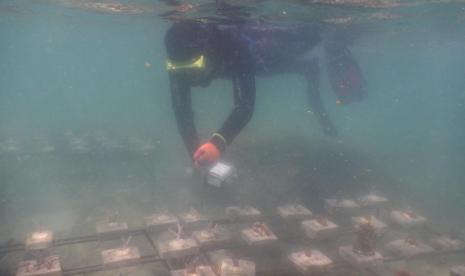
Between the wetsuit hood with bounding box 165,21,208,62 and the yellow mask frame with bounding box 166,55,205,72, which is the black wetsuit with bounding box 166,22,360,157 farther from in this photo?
the yellow mask frame with bounding box 166,55,205,72

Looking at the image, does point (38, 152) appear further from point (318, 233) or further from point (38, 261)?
point (318, 233)

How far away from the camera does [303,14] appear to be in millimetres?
13852

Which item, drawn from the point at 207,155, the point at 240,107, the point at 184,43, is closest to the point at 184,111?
the point at 240,107

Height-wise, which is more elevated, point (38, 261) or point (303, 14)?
point (303, 14)

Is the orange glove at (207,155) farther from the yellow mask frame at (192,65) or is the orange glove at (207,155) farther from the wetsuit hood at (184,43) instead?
the wetsuit hood at (184,43)

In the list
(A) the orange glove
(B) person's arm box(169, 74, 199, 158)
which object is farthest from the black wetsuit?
(A) the orange glove

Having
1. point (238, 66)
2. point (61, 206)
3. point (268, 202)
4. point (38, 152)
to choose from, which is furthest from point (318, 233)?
point (38, 152)

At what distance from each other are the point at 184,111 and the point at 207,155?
1.76 metres

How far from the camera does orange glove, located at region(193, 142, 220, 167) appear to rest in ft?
18.4

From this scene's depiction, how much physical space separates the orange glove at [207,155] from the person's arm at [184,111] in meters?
1.27

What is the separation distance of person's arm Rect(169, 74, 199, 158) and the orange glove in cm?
127

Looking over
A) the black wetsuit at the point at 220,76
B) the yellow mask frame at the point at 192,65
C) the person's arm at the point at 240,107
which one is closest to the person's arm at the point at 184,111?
the black wetsuit at the point at 220,76

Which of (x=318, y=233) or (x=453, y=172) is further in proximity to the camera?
(x=453, y=172)

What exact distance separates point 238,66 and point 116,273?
4.46 meters
